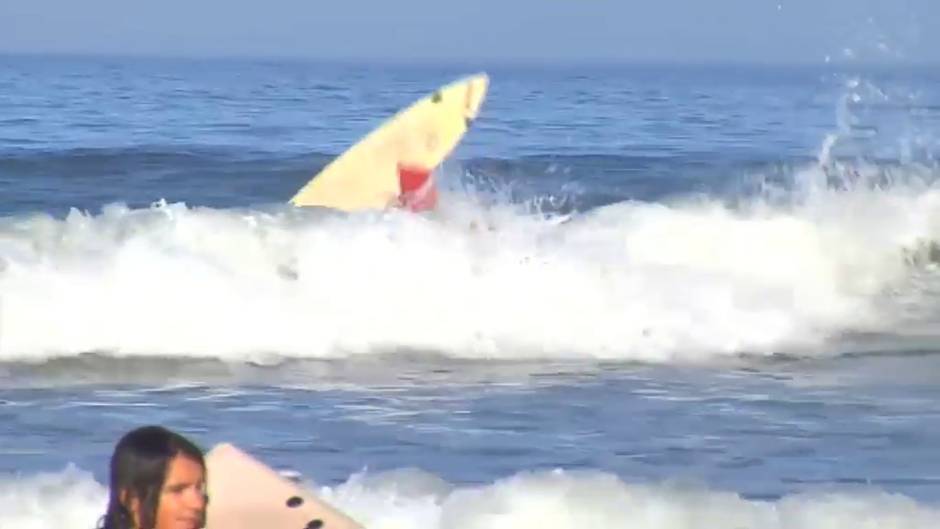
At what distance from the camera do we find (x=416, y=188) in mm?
14281

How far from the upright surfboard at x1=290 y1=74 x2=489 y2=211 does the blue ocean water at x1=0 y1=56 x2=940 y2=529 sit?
0.38 meters

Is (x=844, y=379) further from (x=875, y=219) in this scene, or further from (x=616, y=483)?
(x=875, y=219)

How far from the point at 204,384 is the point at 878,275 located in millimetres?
6307

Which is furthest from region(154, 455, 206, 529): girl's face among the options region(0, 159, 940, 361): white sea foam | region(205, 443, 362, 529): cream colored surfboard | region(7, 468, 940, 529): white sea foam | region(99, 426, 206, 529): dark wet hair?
region(0, 159, 940, 361): white sea foam

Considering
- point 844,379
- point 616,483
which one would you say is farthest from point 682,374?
point 616,483

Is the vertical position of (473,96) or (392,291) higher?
(473,96)

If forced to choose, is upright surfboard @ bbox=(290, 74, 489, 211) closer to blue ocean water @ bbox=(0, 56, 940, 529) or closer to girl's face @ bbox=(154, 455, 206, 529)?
blue ocean water @ bbox=(0, 56, 940, 529)

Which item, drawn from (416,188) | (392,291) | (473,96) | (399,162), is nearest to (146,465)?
(392,291)

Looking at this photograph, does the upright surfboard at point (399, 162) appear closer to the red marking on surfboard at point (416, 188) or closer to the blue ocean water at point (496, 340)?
the red marking on surfboard at point (416, 188)

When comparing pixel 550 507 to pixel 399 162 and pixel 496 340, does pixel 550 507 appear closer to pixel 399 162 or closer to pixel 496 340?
pixel 496 340

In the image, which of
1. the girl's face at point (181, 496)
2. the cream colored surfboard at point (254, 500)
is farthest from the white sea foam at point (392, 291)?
the girl's face at point (181, 496)

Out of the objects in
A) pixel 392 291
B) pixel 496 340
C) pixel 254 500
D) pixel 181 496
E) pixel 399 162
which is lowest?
pixel 496 340

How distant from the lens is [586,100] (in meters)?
37.9

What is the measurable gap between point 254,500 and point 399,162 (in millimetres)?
9399
